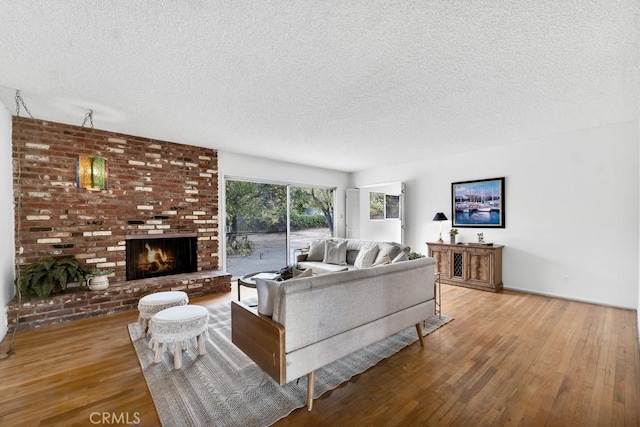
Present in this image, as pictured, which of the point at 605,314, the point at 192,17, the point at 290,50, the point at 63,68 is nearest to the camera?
the point at 192,17

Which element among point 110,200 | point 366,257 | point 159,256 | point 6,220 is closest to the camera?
point 6,220

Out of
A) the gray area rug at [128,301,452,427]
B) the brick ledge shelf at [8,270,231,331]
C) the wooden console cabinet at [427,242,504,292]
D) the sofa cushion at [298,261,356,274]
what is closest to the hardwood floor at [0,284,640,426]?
the gray area rug at [128,301,452,427]

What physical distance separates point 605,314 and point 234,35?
517cm

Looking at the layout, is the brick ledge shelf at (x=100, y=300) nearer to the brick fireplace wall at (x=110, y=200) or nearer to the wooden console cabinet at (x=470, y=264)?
the brick fireplace wall at (x=110, y=200)

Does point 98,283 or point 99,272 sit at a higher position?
point 99,272

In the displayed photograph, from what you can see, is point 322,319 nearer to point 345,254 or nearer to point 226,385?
point 226,385

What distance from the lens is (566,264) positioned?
13.5ft

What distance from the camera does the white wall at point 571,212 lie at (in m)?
3.64

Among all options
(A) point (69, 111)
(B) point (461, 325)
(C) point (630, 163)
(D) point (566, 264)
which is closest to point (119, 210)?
(A) point (69, 111)

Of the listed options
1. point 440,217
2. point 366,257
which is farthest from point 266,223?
point 440,217

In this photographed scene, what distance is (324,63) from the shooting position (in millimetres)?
2162

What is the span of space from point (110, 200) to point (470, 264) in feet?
19.2

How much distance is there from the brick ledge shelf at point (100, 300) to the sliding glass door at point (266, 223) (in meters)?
0.93

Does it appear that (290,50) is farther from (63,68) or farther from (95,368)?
(95,368)
